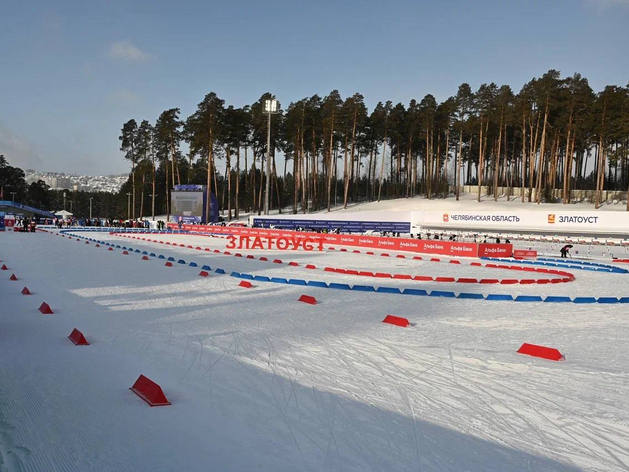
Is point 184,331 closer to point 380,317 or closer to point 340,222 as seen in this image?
point 380,317

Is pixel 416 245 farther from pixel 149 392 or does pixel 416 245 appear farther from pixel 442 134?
pixel 442 134

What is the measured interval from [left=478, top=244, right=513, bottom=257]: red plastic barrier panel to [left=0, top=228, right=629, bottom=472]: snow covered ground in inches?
507

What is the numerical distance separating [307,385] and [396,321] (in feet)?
12.3

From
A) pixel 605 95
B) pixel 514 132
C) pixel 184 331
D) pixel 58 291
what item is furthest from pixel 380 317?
pixel 514 132

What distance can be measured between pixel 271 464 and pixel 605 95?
52.3 m

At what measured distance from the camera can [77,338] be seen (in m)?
6.56

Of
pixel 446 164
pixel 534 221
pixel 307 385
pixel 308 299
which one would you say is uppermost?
pixel 446 164

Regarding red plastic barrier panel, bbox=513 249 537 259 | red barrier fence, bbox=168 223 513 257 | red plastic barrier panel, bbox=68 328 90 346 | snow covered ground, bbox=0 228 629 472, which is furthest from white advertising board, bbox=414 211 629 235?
red plastic barrier panel, bbox=68 328 90 346

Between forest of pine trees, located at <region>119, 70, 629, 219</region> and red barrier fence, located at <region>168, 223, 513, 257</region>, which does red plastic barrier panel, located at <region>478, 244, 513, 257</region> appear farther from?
forest of pine trees, located at <region>119, 70, 629, 219</region>

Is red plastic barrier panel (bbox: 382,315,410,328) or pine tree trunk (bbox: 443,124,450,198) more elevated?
pine tree trunk (bbox: 443,124,450,198)

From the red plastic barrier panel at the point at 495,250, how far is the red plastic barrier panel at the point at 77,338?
2028cm

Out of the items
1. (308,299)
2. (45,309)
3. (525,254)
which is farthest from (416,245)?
(45,309)

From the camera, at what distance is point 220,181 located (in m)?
94.1

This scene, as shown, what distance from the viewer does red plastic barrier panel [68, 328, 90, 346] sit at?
21.0 ft
